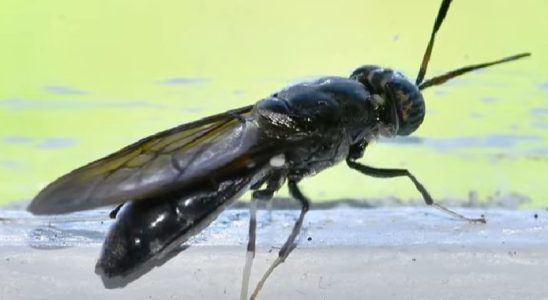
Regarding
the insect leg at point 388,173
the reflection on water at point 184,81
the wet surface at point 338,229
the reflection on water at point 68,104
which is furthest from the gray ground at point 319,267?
the reflection on water at point 184,81

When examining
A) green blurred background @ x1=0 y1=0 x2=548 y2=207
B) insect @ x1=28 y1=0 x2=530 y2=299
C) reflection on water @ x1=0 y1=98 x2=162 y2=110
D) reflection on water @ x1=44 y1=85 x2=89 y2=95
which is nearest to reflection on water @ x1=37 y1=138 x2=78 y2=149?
green blurred background @ x1=0 y1=0 x2=548 y2=207

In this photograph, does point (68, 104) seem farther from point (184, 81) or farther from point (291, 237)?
point (291, 237)

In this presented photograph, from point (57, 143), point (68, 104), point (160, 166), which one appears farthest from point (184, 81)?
point (160, 166)

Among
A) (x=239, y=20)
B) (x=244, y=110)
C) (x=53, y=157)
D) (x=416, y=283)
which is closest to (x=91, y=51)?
(x=239, y=20)

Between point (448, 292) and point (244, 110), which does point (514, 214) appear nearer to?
point (448, 292)

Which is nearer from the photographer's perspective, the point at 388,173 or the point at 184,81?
the point at 388,173

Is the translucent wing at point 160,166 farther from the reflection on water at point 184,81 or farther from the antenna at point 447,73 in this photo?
the reflection on water at point 184,81
